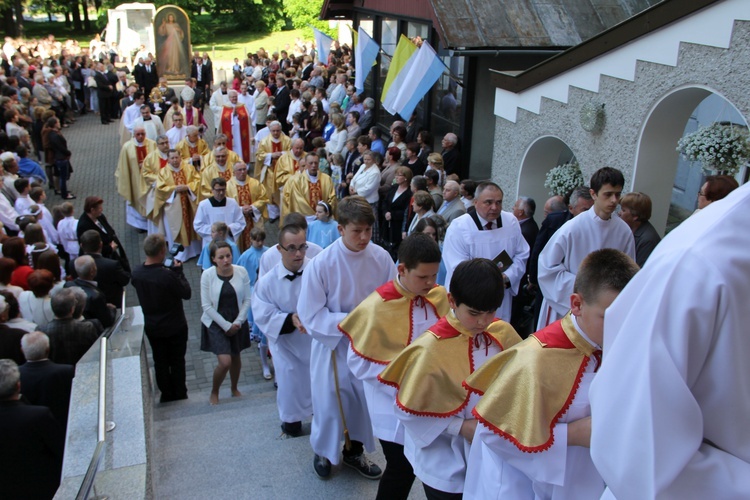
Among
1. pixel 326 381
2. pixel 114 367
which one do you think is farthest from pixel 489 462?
pixel 114 367

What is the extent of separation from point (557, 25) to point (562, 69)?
9.40 ft

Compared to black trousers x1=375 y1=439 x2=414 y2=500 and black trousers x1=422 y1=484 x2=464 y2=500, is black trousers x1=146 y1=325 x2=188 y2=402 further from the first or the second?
black trousers x1=422 y1=484 x2=464 y2=500

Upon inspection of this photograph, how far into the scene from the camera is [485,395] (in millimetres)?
2428

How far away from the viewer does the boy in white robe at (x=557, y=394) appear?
230cm

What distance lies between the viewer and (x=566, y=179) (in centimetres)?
773

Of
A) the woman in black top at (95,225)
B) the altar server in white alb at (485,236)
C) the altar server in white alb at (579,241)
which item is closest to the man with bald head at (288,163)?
the woman in black top at (95,225)

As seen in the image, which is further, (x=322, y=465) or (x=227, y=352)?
(x=227, y=352)

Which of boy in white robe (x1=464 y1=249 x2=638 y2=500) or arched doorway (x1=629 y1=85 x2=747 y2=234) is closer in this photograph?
boy in white robe (x1=464 y1=249 x2=638 y2=500)

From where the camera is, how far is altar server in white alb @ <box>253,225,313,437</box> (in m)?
4.88

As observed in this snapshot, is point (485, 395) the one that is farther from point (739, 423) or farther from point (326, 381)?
point (326, 381)

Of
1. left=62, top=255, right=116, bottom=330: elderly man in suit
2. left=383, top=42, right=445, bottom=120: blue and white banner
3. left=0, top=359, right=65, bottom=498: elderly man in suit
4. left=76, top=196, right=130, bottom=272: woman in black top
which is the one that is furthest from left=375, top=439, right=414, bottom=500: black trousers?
left=383, top=42, right=445, bottom=120: blue and white banner

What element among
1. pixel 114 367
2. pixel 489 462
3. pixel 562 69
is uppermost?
pixel 562 69

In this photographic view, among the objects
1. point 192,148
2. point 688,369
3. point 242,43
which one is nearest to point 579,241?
point 688,369

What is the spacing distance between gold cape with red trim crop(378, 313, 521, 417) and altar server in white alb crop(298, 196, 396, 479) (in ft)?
4.02
